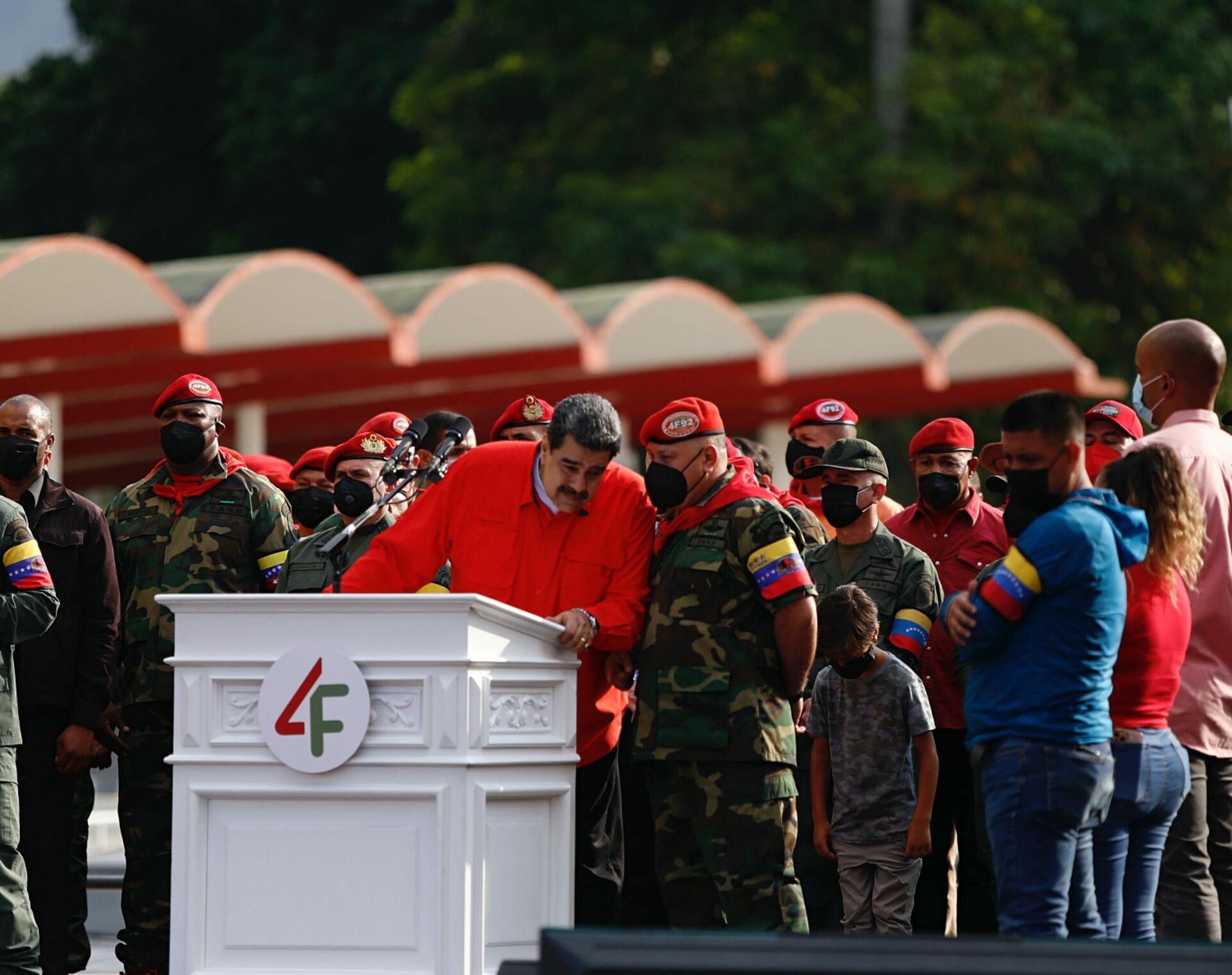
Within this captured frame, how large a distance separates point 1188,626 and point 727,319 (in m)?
16.8

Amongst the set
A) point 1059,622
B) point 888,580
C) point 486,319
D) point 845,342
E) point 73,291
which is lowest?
point 1059,622

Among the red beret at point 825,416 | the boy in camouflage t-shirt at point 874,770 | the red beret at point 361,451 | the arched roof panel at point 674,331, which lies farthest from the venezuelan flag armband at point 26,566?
the arched roof panel at point 674,331

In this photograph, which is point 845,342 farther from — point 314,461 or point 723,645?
point 723,645

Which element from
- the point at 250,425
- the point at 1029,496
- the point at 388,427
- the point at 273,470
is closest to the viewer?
the point at 1029,496

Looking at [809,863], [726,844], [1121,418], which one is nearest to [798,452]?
[1121,418]

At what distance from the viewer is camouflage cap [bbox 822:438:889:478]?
712cm

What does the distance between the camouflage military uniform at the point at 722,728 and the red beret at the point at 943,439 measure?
1.63 m

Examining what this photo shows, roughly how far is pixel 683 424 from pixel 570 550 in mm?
548

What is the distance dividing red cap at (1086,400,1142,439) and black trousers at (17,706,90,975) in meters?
4.24

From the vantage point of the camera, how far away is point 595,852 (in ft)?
20.8

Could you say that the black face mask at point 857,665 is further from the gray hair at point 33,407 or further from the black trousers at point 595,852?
the gray hair at point 33,407

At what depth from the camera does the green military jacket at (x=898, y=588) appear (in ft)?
23.1

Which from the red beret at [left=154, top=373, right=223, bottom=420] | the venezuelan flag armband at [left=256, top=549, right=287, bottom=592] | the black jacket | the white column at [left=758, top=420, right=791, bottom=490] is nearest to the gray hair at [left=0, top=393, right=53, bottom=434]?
the black jacket

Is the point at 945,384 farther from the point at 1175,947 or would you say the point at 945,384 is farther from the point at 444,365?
the point at 1175,947
